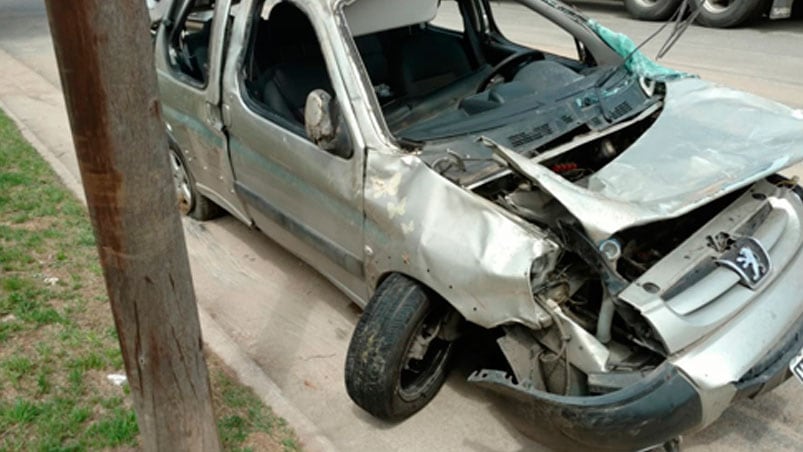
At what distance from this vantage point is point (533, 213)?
2.61 m

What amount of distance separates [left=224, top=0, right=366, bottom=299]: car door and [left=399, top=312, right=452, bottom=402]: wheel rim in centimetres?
41

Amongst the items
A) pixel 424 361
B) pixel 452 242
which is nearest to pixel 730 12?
pixel 424 361

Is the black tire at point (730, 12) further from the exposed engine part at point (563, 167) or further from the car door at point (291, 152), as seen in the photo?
the exposed engine part at point (563, 167)

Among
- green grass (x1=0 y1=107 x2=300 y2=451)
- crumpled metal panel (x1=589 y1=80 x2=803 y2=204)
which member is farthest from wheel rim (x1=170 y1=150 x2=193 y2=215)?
crumpled metal panel (x1=589 y1=80 x2=803 y2=204)

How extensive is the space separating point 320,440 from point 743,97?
256 cm

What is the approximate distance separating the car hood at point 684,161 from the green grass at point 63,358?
1486 mm

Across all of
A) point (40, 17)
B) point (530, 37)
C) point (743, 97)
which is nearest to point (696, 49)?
point (530, 37)

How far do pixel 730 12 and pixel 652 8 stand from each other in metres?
1.28

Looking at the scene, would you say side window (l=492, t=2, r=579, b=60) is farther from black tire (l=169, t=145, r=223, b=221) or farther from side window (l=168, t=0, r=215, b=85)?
black tire (l=169, t=145, r=223, b=221)

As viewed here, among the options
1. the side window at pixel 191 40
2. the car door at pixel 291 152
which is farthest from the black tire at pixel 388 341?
the side window at pixel 191 40

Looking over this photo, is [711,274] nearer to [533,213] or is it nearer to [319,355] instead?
Answer: [533,213]

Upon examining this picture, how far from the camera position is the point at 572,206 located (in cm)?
236

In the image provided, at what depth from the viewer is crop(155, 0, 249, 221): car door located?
148 inches

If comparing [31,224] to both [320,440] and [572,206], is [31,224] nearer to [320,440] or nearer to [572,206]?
[320,440]
